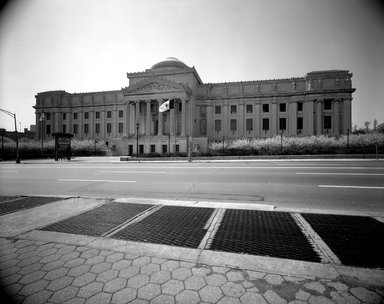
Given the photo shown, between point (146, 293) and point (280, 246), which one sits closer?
point (146, 293)

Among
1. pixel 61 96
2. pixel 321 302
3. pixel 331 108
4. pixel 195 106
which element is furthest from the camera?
pixel 61 96

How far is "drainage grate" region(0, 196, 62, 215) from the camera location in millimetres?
5340

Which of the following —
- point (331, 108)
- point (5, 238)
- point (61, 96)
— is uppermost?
point (61, 96)

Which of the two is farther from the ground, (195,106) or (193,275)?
(195,106)

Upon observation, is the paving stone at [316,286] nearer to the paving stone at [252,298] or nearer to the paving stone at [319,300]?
the paving stone at [319,300]

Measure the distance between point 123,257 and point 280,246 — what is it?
96.7 inches

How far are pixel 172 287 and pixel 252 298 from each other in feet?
2.91

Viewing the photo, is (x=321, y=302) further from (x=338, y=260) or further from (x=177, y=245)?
(x=177, y=245)

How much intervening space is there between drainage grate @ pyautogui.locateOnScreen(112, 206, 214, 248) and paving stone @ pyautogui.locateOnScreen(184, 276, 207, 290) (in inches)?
30.9

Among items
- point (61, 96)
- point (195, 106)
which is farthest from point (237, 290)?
point (61, 96)

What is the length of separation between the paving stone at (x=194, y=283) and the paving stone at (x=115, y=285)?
2.44 feet

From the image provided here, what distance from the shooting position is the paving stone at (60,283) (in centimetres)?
234

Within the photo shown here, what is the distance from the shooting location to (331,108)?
155 ft

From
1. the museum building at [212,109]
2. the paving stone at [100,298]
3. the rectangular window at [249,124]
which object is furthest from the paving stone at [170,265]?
the rectangular window at [249,124]
